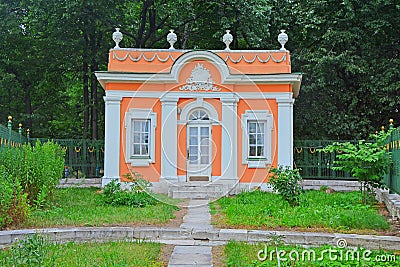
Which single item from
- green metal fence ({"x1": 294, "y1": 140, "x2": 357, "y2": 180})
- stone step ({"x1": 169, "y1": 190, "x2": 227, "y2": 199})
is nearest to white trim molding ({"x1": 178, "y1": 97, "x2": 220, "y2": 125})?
stone step ({"x1": 169, "y1": 190, "x2": 227, "y2": 199})

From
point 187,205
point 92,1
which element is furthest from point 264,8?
point 187,205

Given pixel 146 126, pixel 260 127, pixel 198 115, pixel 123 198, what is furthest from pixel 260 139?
pixel 123 198

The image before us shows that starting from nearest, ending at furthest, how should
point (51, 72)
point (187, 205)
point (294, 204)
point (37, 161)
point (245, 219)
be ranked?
point (245, 219)
point (37, 161)
point (294, 204)
point (187, 205)
point (51, 72)

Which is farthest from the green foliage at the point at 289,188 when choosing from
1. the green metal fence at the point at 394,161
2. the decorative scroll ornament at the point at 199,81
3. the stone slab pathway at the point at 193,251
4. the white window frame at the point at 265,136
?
the decorative scroll ornament at the point at 199,81

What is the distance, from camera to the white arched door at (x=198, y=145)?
1602cm

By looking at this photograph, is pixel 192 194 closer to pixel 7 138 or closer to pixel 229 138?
pixel 229 138

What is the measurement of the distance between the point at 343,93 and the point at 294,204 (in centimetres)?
1119

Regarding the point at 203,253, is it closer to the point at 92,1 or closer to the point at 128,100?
the point at 128,100

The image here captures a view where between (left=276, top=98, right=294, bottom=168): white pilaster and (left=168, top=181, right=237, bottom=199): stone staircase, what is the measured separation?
6.63ft

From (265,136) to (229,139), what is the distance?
1175 millimetres

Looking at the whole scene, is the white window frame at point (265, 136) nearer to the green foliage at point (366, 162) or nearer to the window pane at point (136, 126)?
the window pane at point (136, 126)

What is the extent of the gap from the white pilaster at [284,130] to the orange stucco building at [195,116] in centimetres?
3

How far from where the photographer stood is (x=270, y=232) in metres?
8.55

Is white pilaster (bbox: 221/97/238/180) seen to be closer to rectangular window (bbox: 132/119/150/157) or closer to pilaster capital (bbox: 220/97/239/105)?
pilaster capital (bbox: 220/97/239/105)
